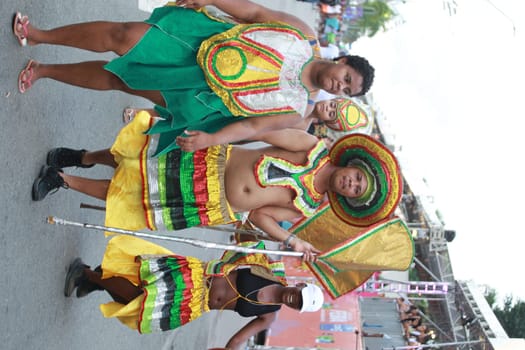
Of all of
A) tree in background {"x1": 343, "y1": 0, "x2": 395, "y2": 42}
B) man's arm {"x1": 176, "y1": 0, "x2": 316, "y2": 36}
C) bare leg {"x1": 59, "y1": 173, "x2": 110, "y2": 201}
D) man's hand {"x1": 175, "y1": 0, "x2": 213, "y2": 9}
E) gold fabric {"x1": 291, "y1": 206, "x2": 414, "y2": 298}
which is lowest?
gold fabric {"x1": 291, "y1": 206, "x2": 414, "y2": 298}

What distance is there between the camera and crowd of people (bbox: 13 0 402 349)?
2.81 m

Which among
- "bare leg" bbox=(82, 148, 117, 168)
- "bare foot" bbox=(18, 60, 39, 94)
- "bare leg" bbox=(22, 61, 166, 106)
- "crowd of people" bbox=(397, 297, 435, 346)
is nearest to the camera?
"bare foot" bbox=(18, 60, 39, 94)

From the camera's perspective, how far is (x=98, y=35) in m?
2.84

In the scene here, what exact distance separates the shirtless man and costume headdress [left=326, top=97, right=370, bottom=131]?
8.13 ft

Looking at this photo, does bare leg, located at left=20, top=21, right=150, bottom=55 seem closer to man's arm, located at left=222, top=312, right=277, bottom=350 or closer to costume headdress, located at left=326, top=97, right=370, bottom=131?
man's arm, located at left=222, top=312, right=277, bottom=350

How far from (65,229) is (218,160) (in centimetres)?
125

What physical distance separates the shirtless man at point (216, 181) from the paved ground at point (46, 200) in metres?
0.20

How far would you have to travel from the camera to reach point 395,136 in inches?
794

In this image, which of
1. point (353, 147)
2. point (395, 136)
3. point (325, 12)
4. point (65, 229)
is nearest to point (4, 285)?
point (65, 229)

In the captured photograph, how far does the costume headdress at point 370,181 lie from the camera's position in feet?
10.2

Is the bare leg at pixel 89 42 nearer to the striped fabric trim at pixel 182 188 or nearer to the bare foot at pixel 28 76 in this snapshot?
the bare foot at pixel 28 76

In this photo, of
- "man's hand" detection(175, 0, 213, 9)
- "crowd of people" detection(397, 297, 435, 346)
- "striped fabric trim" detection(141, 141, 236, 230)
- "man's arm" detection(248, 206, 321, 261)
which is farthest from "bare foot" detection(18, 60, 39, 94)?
"crowd of people" detection(397, 297, 435, 346)

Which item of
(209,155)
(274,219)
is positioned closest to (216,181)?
(209,155)

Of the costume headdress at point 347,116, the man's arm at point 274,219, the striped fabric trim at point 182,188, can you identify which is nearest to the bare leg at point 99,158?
the striped fabric trim at point 182,188
